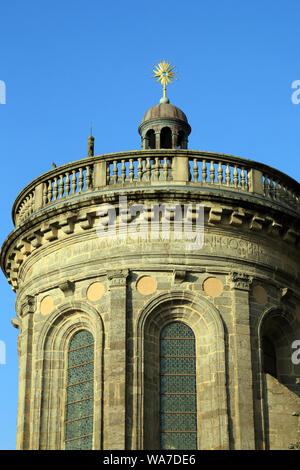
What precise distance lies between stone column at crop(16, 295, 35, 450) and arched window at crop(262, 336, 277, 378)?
5.88 m

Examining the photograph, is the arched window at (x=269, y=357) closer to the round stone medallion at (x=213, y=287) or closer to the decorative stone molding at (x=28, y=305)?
the round stone medallion at (x=213, y=287)

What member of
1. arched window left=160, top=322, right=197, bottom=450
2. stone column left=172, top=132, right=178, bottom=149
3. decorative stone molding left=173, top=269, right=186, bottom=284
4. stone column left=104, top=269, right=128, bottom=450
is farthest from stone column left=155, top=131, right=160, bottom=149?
arched window left=160, top=322, right=197, bottom=450

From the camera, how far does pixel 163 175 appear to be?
30.4 metres

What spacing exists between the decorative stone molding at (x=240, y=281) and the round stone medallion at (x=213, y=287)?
0.97 feet

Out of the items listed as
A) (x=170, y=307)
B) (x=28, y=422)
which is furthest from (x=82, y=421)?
(x=170, y=307)

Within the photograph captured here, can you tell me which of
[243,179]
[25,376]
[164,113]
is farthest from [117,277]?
[164,113]

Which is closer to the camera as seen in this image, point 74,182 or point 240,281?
point 240,281

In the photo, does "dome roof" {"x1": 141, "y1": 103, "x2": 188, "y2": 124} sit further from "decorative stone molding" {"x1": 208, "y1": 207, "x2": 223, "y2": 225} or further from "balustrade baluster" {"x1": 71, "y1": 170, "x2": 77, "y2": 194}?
"decorative stone molding" {"x1": 208, "y1": 207, "x2": 223, "y2": 225}

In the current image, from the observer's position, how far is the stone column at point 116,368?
27.7 metres

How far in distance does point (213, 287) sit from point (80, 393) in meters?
4.14

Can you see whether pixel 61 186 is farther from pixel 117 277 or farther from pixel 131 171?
pixel 117 277

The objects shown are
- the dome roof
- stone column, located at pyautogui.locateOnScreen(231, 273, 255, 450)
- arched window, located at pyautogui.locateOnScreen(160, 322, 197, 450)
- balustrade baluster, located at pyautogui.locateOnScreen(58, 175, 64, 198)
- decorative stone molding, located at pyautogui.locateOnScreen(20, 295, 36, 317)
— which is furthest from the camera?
the dome roof

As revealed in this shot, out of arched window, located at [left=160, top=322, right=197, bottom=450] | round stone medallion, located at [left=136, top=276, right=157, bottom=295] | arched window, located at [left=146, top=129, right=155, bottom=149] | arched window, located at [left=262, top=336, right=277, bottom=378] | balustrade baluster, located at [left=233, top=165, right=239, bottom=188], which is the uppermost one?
arched window, located at [left=146, top=129, right=155, bottom=149]

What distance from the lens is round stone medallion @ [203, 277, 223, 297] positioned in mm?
29484
